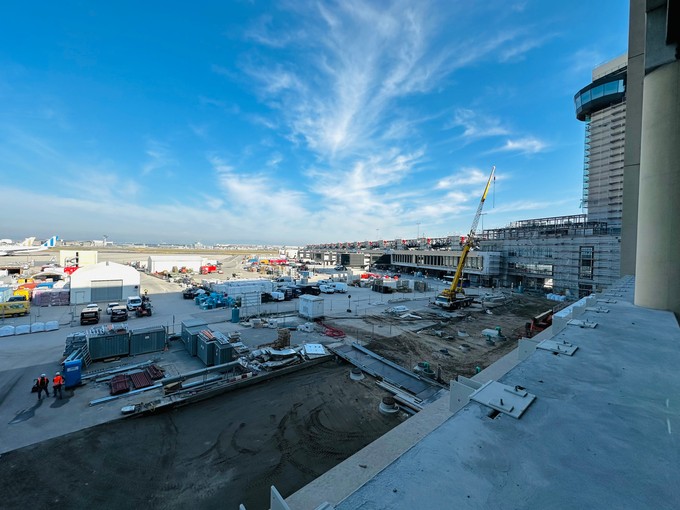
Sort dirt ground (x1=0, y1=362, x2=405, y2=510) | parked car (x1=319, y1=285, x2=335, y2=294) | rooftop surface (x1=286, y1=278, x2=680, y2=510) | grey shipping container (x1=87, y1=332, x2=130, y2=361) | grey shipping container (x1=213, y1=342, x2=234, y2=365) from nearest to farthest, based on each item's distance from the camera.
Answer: rooftop surface (x1=286, y1=278, x2=680, y2=510), dirt ground (x1=0, y1=362, x2=405, y2=510), grey shipping container (x1=213, y1=342, x2=234, y2=365), grey shipping container (x1=87, y1=332, x2=130, y2=361), parked car (x1=319, y1=285, x2=335, y2=294)

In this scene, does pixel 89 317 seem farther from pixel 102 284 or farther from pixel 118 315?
pixel 102 284

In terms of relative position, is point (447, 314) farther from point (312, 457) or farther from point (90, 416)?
point (90, 416)

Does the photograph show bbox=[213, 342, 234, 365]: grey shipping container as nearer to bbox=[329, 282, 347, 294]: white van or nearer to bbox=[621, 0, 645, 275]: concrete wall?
bbox=[621, 0, 645, 275]: concrete wall

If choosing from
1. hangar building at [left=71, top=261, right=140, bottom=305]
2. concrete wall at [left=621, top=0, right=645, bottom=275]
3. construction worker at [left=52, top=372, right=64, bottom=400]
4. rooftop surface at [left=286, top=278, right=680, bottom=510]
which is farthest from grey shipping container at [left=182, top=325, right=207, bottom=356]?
concrete wall at [left=621, top=0, right=645, bottom=275]

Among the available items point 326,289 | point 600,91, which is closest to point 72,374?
point 326,289

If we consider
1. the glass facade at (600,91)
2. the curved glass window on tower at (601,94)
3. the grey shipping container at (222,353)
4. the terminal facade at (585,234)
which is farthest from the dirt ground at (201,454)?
the glass facade at (600,91)

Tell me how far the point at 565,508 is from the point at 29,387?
61.6ft

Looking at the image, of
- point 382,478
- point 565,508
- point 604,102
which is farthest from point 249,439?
point 604,102

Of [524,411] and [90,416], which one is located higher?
[524,411]

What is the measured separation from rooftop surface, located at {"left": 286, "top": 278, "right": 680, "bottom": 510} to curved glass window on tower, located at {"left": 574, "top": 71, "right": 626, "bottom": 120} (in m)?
61.3

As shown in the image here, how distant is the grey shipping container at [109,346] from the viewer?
15391mm

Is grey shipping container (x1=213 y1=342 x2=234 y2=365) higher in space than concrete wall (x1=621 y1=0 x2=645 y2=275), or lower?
lower

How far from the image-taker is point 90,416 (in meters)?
10.5

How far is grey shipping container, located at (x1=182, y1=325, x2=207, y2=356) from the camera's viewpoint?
16.5 meters
